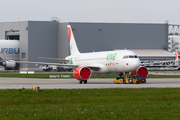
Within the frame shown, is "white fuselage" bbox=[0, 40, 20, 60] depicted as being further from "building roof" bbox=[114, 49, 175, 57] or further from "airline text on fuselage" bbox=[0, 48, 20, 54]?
"building roof" bbox=[114, 49, 175, 57]

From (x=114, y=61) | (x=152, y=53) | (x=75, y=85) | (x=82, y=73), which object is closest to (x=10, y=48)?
(x=152, y=53)

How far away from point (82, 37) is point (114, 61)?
67.5m

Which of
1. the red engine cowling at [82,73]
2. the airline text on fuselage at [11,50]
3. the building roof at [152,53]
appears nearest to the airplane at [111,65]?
the red engine cowling at [82,73]

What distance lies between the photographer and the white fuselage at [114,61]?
119 ft

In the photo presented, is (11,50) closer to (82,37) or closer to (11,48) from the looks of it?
(11,48)

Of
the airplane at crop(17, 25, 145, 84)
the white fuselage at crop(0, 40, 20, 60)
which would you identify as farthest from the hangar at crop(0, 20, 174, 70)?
the airplane at crop(17, 25, 145, 84)

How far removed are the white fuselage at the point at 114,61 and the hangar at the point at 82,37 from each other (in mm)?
59966

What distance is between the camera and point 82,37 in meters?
105

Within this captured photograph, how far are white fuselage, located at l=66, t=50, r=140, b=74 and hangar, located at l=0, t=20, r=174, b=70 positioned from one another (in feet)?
197

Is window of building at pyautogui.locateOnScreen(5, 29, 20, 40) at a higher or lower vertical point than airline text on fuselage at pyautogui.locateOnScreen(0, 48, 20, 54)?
higher

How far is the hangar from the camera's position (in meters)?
104

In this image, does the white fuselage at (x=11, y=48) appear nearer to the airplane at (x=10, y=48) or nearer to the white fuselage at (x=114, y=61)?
the airplane at (x=10, y=48)
